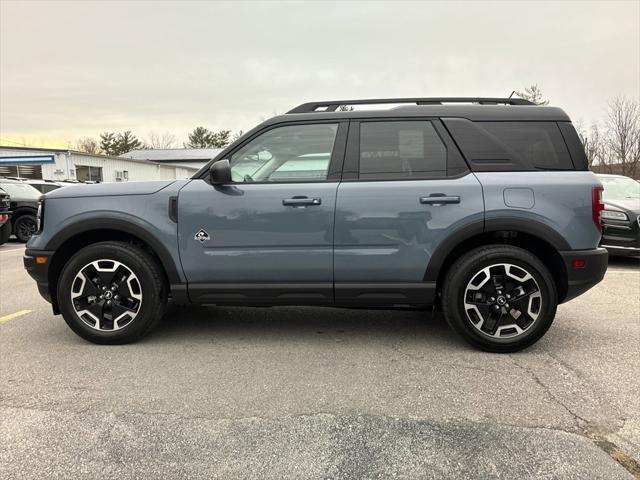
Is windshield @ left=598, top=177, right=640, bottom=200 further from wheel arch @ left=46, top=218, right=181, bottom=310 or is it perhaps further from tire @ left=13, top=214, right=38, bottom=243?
tire @ left=13, top=214, right=38, bottom=243

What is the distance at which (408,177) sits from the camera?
376 cm

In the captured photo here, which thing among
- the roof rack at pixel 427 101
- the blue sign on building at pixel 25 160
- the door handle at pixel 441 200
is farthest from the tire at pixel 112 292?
the blue sign on building at pixel 25 160

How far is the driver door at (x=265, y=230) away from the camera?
12.3ft

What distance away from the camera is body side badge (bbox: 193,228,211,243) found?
3807 mm

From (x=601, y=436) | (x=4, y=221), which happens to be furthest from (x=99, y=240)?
(x=4, y=221)

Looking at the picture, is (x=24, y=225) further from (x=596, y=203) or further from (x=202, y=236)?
(x=596, y=203)

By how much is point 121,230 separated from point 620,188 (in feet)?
29.8

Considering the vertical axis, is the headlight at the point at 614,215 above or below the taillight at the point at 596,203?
below

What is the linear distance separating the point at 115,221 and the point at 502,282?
10.2 feet

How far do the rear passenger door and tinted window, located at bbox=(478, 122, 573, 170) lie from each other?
1.29 feet

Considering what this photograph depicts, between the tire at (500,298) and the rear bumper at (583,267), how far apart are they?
0.50 ft

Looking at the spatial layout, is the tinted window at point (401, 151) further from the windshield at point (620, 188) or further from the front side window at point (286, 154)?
the windshield at point (620, 188)

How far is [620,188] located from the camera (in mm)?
9156

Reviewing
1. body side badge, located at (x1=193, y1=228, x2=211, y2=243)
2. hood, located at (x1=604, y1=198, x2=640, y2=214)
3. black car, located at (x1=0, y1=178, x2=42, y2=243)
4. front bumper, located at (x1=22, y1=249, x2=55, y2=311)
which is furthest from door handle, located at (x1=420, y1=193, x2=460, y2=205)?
black car, located at (x1=0, y1=178, x2=42, y2=243)
